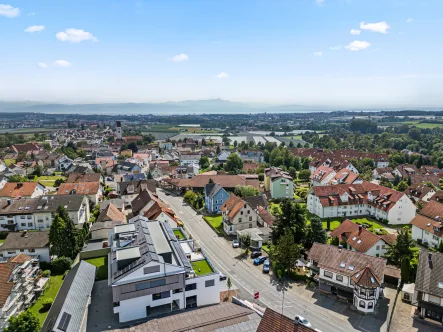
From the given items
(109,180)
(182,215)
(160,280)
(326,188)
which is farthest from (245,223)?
(109,180)

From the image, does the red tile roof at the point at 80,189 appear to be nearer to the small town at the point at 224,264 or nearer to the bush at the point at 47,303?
the small town at the point at 224,264

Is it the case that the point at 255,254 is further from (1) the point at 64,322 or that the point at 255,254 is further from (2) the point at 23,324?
(2) the point at 23,324

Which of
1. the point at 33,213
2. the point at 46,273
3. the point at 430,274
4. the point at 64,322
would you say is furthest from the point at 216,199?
the point at 64,322

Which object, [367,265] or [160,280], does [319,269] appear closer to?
[367,265]

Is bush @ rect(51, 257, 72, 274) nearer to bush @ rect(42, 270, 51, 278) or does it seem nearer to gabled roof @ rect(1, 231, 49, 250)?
bush @ rect(42, 270, 51, 278)

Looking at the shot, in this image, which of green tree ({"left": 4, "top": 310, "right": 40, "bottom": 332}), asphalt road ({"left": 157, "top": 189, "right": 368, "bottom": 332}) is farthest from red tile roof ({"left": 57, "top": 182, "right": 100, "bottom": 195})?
green tree ({"left": 4, "top": 310, "right": 40, "bottom": 332})
